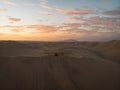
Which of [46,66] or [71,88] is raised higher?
[46,66]

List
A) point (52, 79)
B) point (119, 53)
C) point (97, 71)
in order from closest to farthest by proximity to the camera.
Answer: point (52, 79), point (97, 71), point (119, 53)

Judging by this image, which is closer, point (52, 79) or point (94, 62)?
point (52, 79)

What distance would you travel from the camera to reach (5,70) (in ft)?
12.7

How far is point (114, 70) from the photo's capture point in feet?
14.1

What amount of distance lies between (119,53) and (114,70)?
5.70ft

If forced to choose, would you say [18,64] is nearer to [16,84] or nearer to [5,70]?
[5,70]

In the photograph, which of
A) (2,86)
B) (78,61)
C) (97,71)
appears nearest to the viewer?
(2,86)

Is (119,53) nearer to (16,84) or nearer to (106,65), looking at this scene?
(106,65)

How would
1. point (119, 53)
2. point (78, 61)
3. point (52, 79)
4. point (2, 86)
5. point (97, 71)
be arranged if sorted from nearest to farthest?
point (2, 86)
point (52, 79)
point (97, 71)
point (78, 61)
point (119, 53)

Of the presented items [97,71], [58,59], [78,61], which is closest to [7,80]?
[58,59]

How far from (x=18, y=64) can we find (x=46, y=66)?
2.23 feet

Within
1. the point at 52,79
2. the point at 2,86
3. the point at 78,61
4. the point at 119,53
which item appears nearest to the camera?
the point at 2,86

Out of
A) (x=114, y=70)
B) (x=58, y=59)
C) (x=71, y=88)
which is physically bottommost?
(x=71, y=88)

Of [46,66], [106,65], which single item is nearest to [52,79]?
[46,66]
